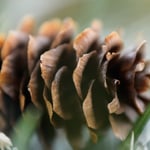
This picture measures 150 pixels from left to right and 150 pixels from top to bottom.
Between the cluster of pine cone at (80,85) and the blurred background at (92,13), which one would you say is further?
the blurred background at (92,13)

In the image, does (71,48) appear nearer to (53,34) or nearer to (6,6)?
(53,34)

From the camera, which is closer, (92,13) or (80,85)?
(80,85)

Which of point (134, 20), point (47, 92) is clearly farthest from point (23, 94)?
point (134, 20)

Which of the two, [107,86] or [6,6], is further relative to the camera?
[6,6]
